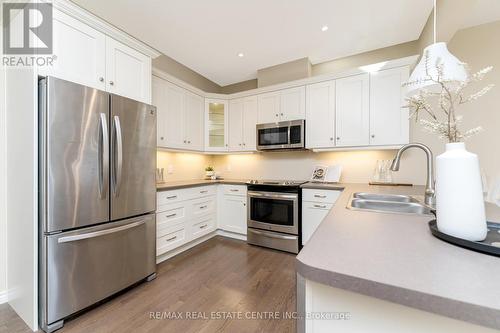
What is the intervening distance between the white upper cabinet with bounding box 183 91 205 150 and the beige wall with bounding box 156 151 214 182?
0.32 meters

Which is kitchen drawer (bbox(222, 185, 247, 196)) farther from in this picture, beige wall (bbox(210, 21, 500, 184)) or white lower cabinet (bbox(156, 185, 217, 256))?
beige wall (bbox(210, 21, 500, 184))

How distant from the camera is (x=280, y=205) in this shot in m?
2.89

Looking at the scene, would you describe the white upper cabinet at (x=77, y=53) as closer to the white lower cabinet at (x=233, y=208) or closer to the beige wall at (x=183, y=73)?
the beige wall at (x=183, y=73)

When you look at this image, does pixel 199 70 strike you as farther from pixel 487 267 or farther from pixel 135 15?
pixel 487 267

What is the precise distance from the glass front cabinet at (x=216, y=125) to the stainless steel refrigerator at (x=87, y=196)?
160 cm

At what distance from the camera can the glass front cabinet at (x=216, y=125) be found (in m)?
3.63

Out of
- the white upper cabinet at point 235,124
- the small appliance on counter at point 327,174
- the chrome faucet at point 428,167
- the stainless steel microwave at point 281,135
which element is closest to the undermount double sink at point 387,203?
the chrome faucet at point 428,167

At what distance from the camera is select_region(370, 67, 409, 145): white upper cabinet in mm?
2527

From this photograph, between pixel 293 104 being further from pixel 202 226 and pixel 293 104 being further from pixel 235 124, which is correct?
pixel 202 226

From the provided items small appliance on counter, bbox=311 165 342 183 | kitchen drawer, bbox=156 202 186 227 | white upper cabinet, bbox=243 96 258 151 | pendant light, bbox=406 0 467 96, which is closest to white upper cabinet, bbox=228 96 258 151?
white upper cabinet, bbox=243 96 258 151

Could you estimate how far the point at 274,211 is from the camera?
2.95m

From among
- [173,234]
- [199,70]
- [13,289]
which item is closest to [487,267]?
[173,234]

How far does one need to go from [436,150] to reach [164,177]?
3547mm

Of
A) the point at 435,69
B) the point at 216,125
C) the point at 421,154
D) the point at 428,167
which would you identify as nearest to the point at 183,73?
the point at 216,125
